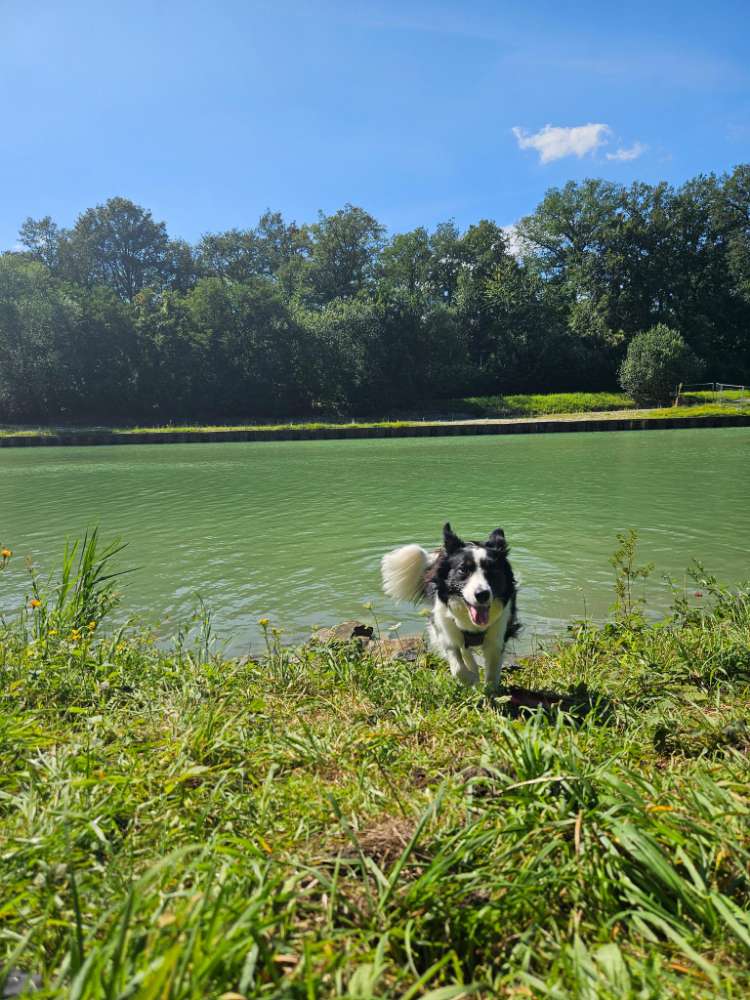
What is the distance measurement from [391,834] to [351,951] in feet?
1.60

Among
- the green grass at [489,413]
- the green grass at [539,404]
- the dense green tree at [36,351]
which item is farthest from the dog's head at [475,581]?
the dense green tree at [36,351]

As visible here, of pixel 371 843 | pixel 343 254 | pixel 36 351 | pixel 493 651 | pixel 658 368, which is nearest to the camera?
pixel 371 843

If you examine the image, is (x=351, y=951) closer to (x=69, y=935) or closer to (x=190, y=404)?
(x=69, y=935)

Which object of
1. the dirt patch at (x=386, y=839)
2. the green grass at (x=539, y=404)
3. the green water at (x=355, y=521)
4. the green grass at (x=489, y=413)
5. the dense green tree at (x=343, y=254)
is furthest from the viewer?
the dense green tree at (x=343, y=254)

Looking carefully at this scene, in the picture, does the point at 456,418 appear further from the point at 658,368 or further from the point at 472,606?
the point at 472,606

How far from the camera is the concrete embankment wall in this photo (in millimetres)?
33969

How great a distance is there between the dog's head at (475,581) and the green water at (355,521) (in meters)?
1.39

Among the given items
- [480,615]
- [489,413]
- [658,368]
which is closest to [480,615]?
[480,615]

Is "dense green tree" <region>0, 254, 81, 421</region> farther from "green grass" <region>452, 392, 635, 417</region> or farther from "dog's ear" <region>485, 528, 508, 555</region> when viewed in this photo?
"dog's ear" <region>485, 528, 508, 555</region>

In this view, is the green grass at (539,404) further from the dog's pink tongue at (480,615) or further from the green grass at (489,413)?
the dog's pink tongue at (480,615)

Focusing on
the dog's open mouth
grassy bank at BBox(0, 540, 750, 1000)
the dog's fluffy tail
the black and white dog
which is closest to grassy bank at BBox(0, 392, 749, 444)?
the dog's fluffy tail

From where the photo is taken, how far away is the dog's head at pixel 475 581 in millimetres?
3600

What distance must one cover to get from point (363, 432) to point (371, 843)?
113 feet

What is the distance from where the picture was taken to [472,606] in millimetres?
3617
